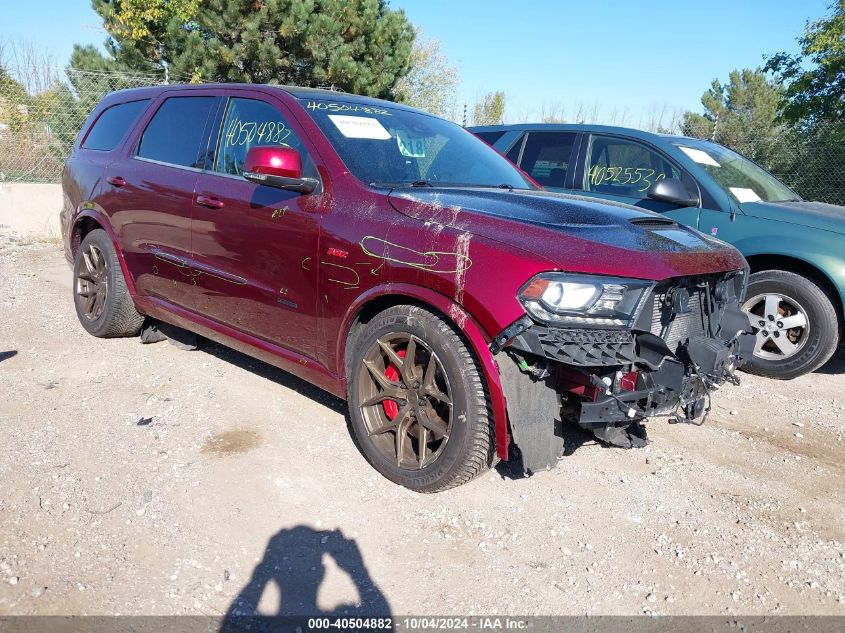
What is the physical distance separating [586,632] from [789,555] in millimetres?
1140

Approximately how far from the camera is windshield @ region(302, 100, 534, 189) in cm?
333

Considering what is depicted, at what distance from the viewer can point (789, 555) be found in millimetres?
2764

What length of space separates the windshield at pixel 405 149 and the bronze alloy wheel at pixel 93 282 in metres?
2.31

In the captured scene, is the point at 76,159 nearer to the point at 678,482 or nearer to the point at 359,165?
the point at 359,165

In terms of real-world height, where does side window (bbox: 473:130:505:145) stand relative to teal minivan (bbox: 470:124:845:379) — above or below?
above

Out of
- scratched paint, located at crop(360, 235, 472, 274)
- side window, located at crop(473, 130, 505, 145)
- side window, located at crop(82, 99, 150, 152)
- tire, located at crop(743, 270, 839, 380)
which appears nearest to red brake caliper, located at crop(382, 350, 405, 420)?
scratched paint, located at crop(360, 235, 472, 274)

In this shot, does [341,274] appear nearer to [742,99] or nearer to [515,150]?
[515,150]

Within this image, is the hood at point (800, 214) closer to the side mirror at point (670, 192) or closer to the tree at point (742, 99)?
the side mirror at point (670, 192)

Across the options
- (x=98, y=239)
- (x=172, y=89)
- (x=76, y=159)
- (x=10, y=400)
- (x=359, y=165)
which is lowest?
(x=10, y=400)

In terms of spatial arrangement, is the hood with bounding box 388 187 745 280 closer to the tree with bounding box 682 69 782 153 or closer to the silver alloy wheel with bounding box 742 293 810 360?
the silver alloy wheel with bounding box 742 293 810 360

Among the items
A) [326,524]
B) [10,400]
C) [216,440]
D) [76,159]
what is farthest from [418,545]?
[76,159]

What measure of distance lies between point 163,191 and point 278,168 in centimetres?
137

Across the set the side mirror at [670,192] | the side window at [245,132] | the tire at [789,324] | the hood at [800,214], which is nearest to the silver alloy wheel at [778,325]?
the tire at [789,324]

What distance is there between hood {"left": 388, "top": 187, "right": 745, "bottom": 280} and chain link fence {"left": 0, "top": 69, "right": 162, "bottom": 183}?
378 inches
